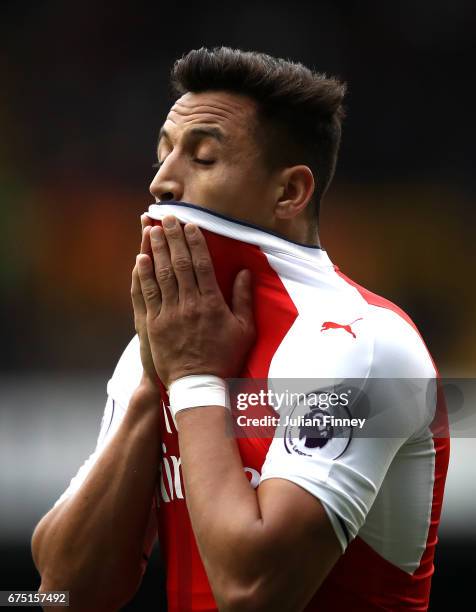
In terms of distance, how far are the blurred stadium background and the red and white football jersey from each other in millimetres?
4428

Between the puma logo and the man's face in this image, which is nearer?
the puma logo

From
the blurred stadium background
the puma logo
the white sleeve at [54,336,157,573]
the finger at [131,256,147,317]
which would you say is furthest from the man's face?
the blurred stadium background

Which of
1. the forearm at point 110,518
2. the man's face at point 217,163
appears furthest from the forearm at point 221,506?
the man's face at point 217,163

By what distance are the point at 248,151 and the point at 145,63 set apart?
5.73 meters

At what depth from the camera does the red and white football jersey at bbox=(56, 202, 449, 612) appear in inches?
77.0

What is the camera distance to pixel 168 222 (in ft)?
7.14

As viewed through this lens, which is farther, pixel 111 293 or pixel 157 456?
pixel 111 293

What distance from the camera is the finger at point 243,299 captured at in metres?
2.15

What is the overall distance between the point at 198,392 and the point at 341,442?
30 cm

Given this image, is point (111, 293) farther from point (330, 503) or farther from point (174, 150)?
point (330, 503)

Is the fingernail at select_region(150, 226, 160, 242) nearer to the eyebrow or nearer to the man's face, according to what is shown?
the man's face

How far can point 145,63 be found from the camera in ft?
25.5

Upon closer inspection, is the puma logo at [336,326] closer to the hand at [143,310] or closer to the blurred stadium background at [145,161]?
the hand at [143,310]

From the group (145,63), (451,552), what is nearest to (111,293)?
(145,63)
